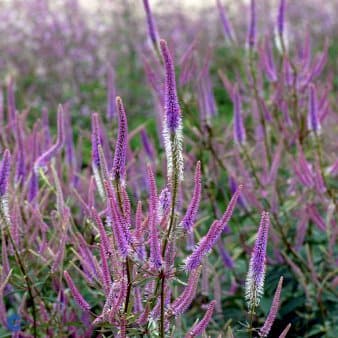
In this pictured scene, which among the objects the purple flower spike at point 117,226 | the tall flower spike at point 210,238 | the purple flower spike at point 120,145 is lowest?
the tall flower spike at point 210,238

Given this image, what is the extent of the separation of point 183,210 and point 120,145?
56.9 inches

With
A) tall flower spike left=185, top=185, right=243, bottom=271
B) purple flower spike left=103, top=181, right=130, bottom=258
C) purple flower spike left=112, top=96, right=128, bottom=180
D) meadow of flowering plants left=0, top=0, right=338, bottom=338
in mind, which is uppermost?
purple flower spike left=112, top=96, right=128, bottom=180

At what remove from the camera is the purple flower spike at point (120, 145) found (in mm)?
1089

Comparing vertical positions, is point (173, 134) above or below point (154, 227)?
above

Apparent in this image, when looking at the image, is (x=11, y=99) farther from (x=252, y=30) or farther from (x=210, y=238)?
(x=210, y=238)

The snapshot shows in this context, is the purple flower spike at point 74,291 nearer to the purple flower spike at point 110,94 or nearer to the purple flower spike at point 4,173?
the purple flower spike at point 4,173

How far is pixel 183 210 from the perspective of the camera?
2551 millimetres

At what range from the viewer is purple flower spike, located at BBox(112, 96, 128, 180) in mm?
1089

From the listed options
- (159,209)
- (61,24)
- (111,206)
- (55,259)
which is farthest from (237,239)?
(61,24)

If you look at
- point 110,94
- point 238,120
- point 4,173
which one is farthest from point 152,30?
point 4,173

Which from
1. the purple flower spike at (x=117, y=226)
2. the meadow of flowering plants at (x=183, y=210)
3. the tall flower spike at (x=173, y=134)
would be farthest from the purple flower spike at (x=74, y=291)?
the tall flower spike at (x=173, y=134)

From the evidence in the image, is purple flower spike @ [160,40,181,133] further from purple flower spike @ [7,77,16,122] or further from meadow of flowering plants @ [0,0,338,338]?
purple flower spike @ [7,77,16,122]

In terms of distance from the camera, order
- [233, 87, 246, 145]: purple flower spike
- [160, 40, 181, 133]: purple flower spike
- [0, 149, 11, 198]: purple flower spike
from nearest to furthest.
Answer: [160, 40, 181, 133]: purple flower spike → [0, 149, 11, 198]: purple flower spike → [233, 87, 246, 145]: purple flower spike

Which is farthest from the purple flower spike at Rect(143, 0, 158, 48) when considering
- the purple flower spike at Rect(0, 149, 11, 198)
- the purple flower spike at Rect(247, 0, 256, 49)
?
the purple flower spike at Rect(0, 149, 11, 198)
